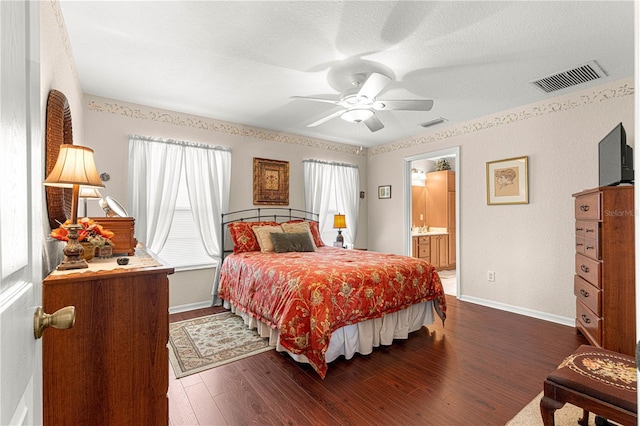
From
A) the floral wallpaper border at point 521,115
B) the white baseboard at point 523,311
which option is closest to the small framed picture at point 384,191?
the floral wallpaper border at point 521,115

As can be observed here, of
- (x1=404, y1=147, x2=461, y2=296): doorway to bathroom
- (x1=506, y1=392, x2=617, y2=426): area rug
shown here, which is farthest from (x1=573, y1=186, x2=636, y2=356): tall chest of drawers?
(x1=404, y1=147, x2=461, y2=296): doorway to bathroom

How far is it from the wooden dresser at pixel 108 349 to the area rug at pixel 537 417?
1965 millimetres

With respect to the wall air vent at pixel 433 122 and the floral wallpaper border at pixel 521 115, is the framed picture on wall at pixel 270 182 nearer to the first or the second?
the floral wallpaper border at pixel 521 115

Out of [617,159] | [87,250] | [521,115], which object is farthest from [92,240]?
[521,115]

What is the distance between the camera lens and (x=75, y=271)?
1.33 meters

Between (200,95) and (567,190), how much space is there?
424 cm

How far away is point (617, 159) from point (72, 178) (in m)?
3.79

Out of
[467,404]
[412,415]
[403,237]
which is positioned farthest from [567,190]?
[412,415]

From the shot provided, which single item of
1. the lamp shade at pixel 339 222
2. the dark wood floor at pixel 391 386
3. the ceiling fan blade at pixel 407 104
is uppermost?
the ceiling fan blade at pixel 407 104

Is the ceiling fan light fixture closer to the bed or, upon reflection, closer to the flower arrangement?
the bed

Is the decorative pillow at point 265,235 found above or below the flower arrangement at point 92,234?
below

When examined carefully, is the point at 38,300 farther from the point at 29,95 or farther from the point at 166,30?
the point at 166,30

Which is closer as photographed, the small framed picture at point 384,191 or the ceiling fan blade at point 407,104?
the ceiling fan blade at point 407,104

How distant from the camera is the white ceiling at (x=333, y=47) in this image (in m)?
2.00
